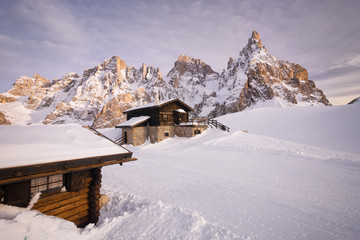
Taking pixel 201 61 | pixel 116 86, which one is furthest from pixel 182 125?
pixel 201 61

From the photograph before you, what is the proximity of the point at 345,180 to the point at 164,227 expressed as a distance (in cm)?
901

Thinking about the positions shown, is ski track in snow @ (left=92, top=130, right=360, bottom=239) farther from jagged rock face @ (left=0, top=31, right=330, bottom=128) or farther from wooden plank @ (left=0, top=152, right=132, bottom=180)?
jagged rock face @ (left=0, top=31, right=330, bottom=128)

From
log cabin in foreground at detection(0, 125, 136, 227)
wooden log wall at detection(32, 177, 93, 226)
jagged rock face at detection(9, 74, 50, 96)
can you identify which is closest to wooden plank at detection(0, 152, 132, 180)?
log cabin in foreground at detection(0, 125, 136, 227)

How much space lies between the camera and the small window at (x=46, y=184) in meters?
4.87

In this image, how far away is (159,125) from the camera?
21953mm

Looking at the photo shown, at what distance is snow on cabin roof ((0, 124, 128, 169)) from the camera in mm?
3900

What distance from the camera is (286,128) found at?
23.4 metres

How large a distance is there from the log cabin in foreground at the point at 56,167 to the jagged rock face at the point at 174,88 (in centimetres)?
8640

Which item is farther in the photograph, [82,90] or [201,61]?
[201,61]

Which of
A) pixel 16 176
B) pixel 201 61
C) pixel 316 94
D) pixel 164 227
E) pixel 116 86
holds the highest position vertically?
pixel 201 61

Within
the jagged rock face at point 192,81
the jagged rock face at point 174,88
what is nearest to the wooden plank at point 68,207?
the jagged rock face at point 174,88

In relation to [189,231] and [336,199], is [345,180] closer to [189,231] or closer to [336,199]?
[336,199]

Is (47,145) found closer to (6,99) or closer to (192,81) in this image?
(192,81)

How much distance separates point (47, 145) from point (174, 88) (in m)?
168
